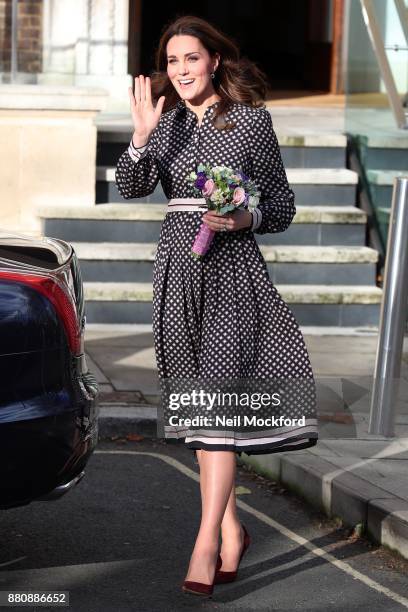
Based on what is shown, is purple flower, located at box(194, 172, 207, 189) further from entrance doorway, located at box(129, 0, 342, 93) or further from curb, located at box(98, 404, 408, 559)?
entrance doorway, located at box(129, 0, 342, 93)

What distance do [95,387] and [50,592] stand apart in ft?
2.43

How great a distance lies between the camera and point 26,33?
537 inches

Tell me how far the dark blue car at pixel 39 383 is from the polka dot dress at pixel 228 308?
1.28 feet

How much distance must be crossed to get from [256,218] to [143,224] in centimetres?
568

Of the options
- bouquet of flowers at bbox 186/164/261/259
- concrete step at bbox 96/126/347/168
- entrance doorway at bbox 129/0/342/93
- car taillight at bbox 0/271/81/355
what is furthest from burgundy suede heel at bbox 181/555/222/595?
entrance doorway at bbox 129/0/342/93

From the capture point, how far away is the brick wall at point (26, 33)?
44.4 feet

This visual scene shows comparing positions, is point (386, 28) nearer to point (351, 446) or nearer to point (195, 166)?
point (351, 446)

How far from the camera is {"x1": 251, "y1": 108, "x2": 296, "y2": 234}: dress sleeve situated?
509 cm

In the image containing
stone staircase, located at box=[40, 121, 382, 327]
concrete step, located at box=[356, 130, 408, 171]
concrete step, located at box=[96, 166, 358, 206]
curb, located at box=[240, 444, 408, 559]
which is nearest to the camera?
curb, located at box=[240, 444, 408, 559]

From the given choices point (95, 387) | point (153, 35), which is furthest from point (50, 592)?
point (153, 35)

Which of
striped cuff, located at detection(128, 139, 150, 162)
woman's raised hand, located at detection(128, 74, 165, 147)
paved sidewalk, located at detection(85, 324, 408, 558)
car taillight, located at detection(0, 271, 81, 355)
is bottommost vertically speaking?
paved sidewalk, located at detection(85, 324, 408, 558)

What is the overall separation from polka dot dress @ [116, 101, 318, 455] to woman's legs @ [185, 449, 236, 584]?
0.06 meters
